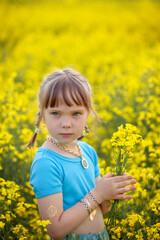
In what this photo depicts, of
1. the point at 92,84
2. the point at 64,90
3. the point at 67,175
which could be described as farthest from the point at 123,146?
the point at 92,84

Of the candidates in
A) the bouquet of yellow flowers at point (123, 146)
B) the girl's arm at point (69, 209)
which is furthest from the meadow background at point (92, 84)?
the bouquet of yellow flowers at point (123, 146)

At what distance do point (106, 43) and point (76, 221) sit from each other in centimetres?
849

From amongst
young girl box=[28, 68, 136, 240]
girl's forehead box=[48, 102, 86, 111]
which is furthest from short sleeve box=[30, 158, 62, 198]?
girl's forehead box=[48, 102, 86, 111]

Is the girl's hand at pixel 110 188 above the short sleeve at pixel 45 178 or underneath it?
underneath

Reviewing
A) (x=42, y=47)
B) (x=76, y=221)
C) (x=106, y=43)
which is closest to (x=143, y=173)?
(x=76, y=221)

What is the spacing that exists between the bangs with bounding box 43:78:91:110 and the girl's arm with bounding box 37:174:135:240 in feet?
1.44

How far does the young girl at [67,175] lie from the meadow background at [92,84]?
0.13 meters

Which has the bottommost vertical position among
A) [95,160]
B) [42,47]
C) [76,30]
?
[95,160]

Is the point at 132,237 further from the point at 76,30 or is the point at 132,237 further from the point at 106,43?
the point at 76,30

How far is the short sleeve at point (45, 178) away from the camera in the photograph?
1400mm

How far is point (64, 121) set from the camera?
4.73 feet

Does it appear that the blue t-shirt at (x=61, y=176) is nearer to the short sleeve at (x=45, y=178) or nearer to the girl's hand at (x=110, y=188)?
the short sleeve at (x=45, y=178)

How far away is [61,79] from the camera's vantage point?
1.49 m

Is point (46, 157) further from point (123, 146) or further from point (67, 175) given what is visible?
point (123, 146)
